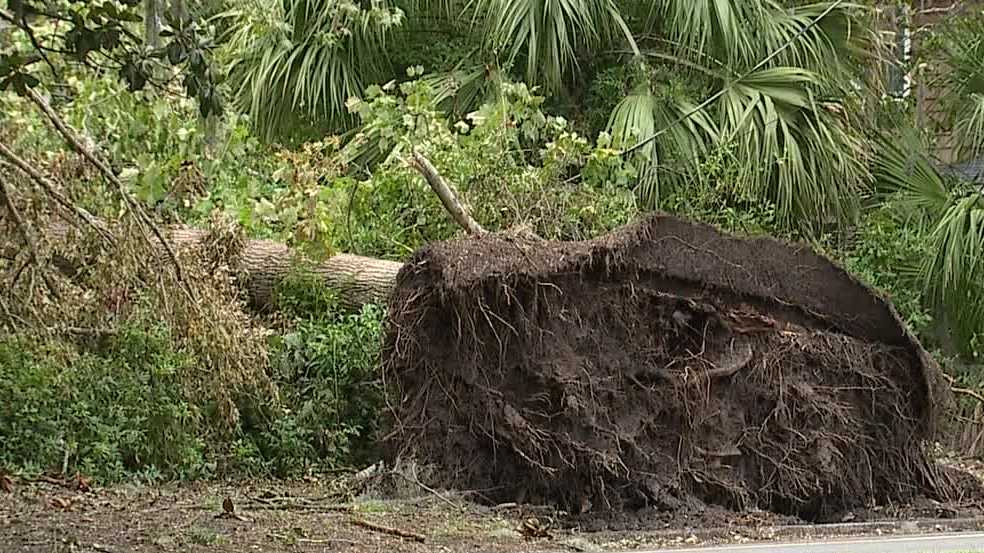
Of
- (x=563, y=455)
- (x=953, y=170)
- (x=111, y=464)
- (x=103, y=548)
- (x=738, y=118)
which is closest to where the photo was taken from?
(x=103, y=548)

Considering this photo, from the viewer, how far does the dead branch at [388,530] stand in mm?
5172

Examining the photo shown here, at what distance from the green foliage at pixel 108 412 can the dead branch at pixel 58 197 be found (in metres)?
1.51

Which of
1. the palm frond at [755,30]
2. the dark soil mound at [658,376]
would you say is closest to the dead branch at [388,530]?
the dark soil mound at [658,376]

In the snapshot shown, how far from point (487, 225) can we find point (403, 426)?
2.29 meters

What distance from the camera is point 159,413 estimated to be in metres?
7.99

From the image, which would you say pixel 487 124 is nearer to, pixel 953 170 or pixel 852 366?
pixel 852 366

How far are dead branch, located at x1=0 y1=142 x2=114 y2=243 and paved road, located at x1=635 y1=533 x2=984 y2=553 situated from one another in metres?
3.39

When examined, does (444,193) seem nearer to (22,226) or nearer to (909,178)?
(22,226)

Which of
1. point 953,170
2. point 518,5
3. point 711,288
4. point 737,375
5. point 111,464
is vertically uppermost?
point 518,5

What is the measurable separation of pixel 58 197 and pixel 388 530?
7.30 feet

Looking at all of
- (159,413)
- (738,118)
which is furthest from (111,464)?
(738,118)

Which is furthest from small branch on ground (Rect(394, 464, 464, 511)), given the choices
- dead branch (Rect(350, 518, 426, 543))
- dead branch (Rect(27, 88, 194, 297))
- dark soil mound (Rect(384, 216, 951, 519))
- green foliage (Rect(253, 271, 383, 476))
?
green foliage (Rect(253, 271, 383, 476))

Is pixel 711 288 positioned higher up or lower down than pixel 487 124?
lower down

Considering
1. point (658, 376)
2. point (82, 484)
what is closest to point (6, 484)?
point (82, 484)
